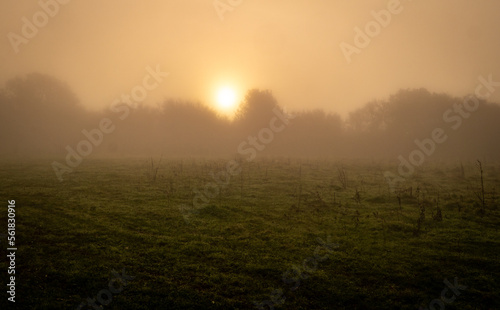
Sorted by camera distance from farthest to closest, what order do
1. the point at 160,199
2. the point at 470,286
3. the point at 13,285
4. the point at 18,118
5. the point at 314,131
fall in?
the point at 314,131 < the point at 18,118 < the point at 160,199 < the point at 470,286 < the point at 13,285

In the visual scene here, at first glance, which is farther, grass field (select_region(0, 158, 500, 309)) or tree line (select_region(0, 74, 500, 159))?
tree line (select_region(0, 74, 500, 159))

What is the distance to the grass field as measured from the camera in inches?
334

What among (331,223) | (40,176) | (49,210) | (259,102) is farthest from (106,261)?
(259,102)

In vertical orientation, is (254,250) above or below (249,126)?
below

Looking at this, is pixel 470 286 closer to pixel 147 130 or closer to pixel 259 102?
pixel 259 102

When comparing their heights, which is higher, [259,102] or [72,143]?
[259,102]

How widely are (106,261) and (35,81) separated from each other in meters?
97.2

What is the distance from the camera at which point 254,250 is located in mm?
11594

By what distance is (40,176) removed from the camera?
85.8ft

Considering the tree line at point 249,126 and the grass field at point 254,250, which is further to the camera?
the tree line at point 249,126

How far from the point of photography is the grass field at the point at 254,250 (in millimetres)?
8477

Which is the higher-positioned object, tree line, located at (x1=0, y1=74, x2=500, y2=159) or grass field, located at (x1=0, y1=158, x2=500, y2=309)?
tree line, located at (x1=0, y1=74, x2=500, y2=159)

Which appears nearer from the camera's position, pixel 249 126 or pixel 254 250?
pixel 254 250

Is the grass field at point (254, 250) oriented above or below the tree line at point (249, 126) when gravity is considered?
below
